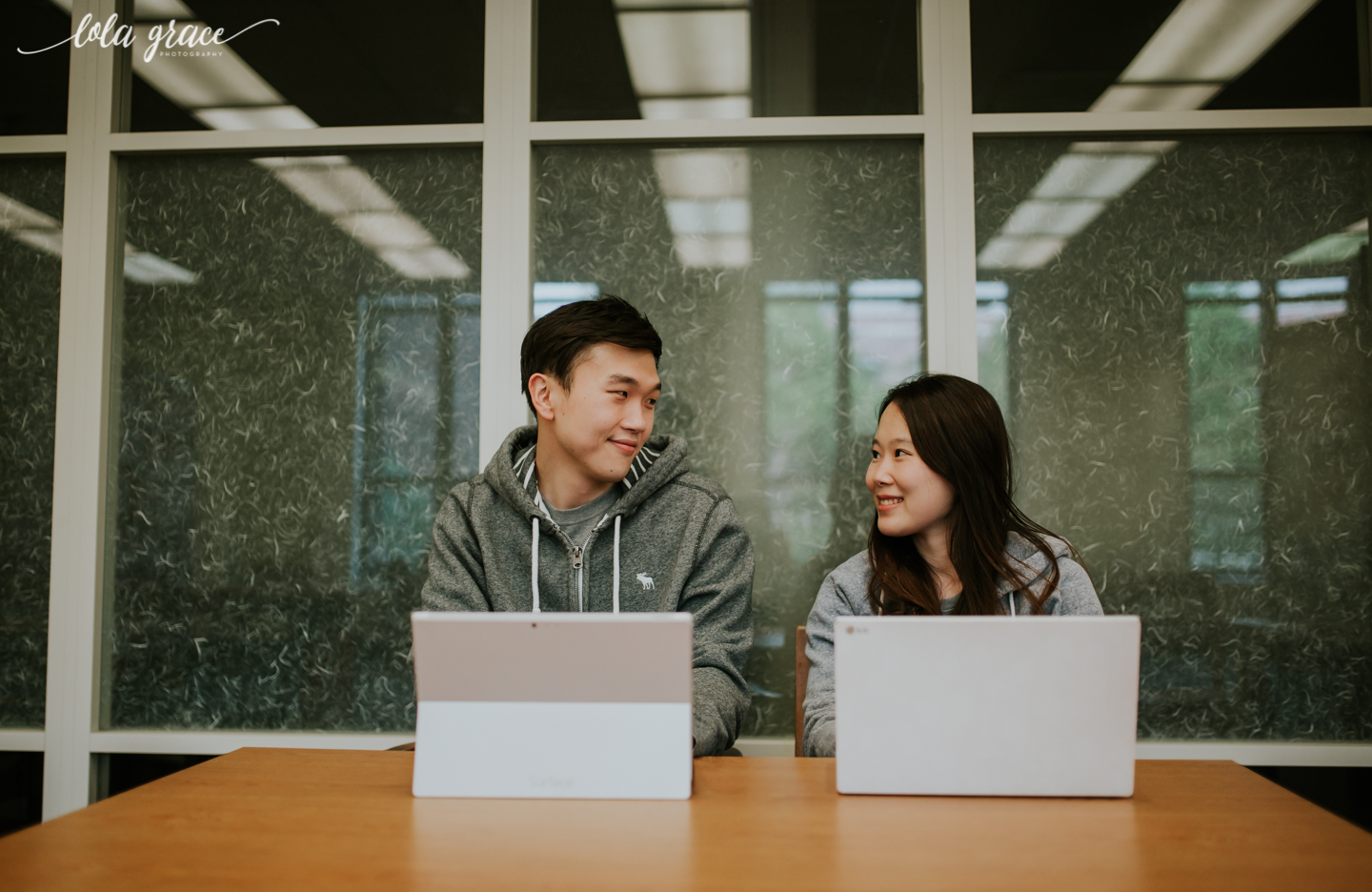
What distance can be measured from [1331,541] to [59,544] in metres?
3.23

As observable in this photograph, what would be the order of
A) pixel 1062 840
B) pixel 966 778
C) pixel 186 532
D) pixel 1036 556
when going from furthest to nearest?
pixel 186 532 → pixel 1036 556 → pixel 966 778 → pixel 1062 840

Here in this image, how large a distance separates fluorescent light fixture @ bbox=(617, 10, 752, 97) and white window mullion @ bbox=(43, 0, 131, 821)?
4.63 ft

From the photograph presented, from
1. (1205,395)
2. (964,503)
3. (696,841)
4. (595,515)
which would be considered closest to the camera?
(696,841)

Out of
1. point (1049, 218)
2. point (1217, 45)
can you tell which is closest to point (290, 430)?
point (1049, 218)

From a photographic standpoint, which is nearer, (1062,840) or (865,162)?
(1062,840)

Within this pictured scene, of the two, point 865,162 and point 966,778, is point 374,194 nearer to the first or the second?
point 865,162

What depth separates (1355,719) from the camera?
1.94 m

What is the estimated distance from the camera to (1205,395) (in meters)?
1.99

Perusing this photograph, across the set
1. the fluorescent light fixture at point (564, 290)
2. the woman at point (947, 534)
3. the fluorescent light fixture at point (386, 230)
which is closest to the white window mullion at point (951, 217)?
the woman at point (947, 534)

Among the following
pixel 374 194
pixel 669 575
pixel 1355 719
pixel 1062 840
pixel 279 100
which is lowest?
pixel 1355 719

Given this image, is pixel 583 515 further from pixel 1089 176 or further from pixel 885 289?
pixel 1089 176

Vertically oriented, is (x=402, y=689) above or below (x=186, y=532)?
below

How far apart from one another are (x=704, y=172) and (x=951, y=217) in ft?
2.10

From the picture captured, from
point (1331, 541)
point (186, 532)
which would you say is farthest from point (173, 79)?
point (1331, 541)
